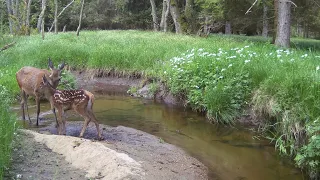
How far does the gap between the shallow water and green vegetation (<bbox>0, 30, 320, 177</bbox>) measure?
1.06 ft

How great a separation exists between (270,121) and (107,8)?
37873 mm

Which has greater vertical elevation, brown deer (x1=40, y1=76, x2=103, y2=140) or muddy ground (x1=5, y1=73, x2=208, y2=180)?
brown deer (x1=40, y1=76, x2=103, y2=140)

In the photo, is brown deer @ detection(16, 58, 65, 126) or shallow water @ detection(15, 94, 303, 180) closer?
shallow water @ detection(15, 94, 303, 180)

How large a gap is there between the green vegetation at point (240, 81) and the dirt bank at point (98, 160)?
71.5 inches

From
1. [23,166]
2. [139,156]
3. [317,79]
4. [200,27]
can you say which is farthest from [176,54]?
[200,27]

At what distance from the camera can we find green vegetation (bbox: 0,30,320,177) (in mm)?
6684

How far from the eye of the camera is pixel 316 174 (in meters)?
5.82

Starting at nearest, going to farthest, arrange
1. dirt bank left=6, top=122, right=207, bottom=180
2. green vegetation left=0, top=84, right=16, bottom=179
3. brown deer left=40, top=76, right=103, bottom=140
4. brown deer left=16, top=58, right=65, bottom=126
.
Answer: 1. green vegetation left=0, top=84, right=16, bottom=179
2. dirt bank left=6, top=122, right=207, bottom=180
3. brown deer left=40, top=76, right=103, bottom=140
4. brown deer left=16, top=58, right=65, bottom=126

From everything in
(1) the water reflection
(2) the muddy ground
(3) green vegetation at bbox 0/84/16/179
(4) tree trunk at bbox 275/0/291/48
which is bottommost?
(1) the water reflection

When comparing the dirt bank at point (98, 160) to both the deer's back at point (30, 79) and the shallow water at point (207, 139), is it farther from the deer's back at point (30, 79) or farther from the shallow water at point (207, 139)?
the deer's back at point (30, 79)

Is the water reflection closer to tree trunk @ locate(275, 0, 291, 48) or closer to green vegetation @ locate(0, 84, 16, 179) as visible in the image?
green vegetation @ locate(0, 84, 16, 179)

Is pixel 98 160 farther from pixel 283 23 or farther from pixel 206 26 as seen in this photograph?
pixel 206 26

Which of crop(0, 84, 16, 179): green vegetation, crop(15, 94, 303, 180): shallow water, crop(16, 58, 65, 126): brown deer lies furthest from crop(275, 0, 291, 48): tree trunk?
crop(0, 84, 16, 179): green vegetation

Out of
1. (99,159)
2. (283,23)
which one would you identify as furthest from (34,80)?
(283,23)
